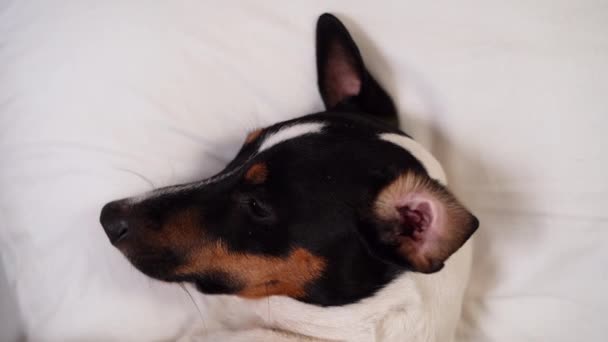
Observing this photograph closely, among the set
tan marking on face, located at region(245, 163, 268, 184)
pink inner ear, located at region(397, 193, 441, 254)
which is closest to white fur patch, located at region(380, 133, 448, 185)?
pink inner ear, located at region(397, 193, 441, 254)

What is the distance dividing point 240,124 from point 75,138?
0.44 m

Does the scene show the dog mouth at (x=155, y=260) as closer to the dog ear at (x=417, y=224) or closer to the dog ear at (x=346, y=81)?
the dog ear at (x=417, y=224)

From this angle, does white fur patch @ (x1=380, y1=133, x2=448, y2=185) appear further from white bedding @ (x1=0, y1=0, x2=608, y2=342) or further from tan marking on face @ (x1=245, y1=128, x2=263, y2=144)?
tan marking on face @ (x1=245, y1=128, x2=263, y2=144)

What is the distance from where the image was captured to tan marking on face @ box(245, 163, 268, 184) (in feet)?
3.91

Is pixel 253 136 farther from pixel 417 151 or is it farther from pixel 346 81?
pixel 417 151

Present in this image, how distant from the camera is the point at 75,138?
4.43ft

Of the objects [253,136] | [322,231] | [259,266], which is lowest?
[259,266]

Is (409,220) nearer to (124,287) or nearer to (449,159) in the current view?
(449,159)

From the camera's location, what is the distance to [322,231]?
1.16 meters

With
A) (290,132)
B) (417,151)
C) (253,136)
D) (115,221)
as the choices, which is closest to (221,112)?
(253,136)

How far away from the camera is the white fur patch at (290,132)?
120 centimetres

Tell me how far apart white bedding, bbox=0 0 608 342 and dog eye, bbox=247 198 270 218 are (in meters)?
0.31

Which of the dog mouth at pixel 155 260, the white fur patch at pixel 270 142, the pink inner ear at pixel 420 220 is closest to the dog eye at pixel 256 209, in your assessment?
the white fur patch at pixel 270 142

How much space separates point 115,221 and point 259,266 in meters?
0.37
